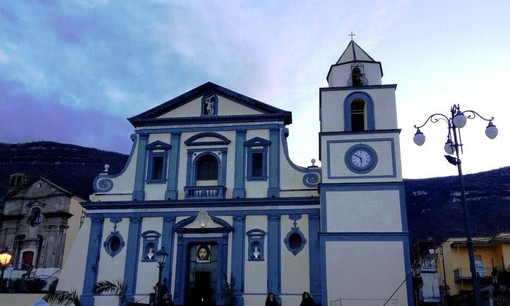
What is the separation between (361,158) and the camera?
22.9 meters

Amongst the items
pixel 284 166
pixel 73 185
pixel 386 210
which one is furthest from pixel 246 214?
pixel 73 185

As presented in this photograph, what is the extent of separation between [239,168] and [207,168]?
1.70m

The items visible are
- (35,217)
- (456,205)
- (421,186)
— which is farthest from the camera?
(421,186)

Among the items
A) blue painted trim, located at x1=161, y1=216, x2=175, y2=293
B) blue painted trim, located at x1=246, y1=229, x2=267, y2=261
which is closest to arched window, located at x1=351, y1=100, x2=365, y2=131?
blue painted trim, located at x1=246, y1=229, x2=267, y2=261

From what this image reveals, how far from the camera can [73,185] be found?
65.0 meters

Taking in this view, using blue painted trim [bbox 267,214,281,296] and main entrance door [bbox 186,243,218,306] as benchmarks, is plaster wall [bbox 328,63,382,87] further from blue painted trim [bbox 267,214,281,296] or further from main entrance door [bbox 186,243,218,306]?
main entrance door [bbox 186,243,218,306]

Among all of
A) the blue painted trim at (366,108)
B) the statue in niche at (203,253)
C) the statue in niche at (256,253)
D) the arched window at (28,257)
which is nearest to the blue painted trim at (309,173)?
the blue painted trim at (366,108)

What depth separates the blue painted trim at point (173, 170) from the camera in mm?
25125

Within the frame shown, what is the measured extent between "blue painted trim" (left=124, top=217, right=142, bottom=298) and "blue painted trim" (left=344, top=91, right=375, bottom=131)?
34.2 ft

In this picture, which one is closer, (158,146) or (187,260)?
(187,260)

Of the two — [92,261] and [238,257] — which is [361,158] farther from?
[92,261]

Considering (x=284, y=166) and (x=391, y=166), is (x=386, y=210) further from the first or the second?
(x=284, y=166)

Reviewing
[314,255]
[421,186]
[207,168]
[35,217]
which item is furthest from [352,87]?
[421,186]

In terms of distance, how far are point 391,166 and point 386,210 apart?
1966mm
